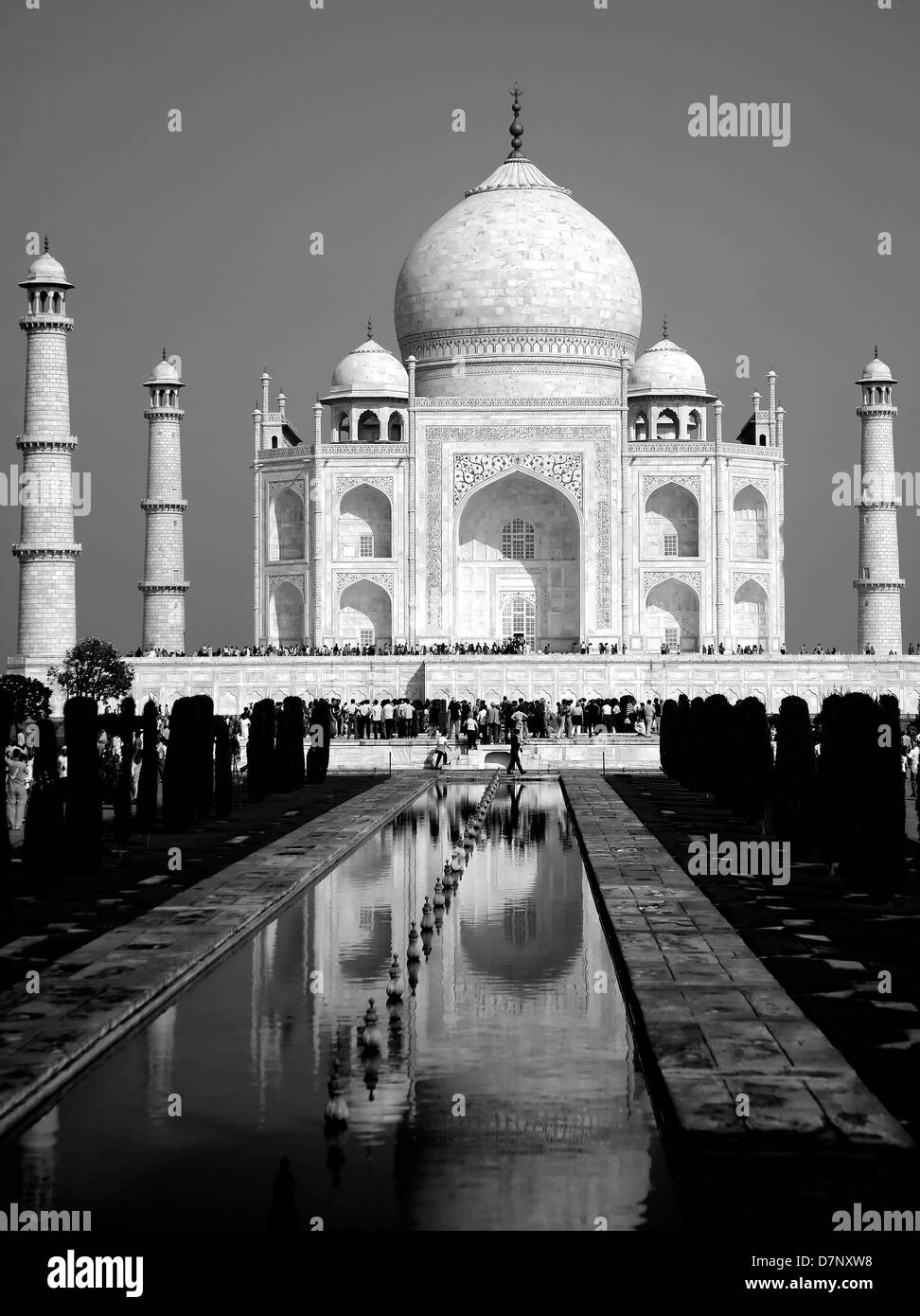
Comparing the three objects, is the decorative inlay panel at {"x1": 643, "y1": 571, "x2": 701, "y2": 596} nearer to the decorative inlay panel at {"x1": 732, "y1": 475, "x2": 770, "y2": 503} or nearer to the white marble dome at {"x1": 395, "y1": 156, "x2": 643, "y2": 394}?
the decorative inlay panel at {"x1": 732, "y1": 475, "x2": 770, "y2": 503}

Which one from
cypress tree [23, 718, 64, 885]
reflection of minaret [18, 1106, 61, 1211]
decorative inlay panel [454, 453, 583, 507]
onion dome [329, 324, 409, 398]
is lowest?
reflection of minaret [18, 1106, 61, 1211]

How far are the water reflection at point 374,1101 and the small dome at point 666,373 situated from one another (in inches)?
984

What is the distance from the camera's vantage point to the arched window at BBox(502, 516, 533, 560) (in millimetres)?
32250

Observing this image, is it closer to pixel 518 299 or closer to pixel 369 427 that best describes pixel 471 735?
pixel 369 427

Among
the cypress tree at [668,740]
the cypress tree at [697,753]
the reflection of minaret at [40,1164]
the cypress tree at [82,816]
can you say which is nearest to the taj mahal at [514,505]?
the cypress tree at [668,740]

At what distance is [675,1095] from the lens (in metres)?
5.68

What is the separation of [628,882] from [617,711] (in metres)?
15.9

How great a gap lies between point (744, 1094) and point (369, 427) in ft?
93.0

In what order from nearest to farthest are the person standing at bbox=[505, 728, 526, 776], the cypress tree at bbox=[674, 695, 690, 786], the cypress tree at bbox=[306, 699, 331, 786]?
the cypress tree at bbox=[674, 695, 690, 786], the cypress tree at bbox=[306, 699, 331, 786], the person standing at bbox=[505, 728, 526, 776]

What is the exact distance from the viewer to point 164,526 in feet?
102

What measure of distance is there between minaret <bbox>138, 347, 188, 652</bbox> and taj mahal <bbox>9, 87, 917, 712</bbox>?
3cm

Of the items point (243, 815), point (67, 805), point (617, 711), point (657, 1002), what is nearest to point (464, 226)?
point (617, 711)

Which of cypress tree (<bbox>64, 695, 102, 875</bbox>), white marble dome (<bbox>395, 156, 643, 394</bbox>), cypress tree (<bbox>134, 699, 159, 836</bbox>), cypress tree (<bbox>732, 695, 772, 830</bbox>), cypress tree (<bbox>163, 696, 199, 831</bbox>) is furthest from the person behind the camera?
white marble dome (<bbox>395, 156, 643, 394</bbox>)

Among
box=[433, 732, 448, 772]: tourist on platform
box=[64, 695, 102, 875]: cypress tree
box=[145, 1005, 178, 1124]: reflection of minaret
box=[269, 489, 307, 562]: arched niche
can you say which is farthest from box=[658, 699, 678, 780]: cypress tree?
box=[145, 1005, 178, 1124]: reflection of minaret
